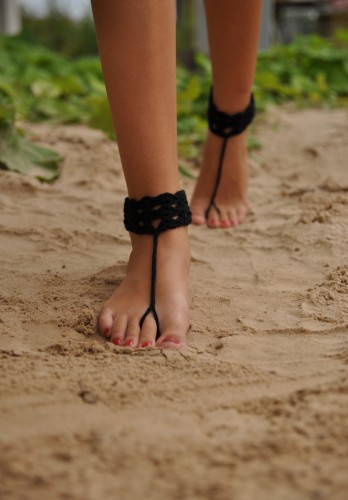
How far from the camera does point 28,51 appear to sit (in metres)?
4.99

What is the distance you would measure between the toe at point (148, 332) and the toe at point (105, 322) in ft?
0.25

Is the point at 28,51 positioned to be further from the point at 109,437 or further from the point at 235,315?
the point at 109,437

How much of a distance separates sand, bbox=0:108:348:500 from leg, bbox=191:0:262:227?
10 centimetres

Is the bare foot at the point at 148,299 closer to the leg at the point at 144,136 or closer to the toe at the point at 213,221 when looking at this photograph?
the leg at the point at 144,136

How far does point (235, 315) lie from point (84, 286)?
40 cm

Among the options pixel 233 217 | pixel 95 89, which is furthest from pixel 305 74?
pixel 233 217

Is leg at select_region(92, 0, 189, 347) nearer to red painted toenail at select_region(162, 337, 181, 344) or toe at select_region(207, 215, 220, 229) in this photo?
red painted toenail at select_region(162, 337, 181, 344)

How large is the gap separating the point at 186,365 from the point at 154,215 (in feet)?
1.31

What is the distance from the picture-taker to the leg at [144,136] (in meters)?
1.57

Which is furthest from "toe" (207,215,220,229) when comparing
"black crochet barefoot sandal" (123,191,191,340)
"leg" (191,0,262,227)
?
"black crochet barefoot sandal" (123,191,191,340)

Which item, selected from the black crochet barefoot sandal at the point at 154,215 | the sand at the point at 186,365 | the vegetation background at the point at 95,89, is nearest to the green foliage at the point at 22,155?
the vegetation background at the point at 95,89

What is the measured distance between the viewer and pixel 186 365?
4.64ft

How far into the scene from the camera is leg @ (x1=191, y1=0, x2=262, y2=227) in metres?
2.21

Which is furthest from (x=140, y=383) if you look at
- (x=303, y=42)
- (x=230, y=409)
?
(x=303, y=42)
